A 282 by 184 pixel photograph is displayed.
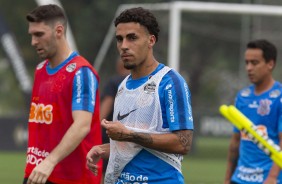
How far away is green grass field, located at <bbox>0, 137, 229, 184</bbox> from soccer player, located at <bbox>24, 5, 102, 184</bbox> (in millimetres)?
8836

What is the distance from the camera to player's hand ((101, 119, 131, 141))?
18.4 feet

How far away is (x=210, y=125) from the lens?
24938 millimetres

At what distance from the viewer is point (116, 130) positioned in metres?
5.61

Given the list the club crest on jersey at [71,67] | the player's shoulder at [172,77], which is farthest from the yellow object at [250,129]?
the club crest on jersey at [71,67]

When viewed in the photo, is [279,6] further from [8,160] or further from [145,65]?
[145,65]

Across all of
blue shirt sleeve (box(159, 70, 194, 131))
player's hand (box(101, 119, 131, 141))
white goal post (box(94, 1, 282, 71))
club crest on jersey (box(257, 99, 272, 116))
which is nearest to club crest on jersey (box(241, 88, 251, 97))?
club crest on jersey (box(257, 99, 272, 116))

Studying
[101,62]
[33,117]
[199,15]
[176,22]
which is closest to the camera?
[33,117]

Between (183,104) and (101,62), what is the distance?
52.5 ft

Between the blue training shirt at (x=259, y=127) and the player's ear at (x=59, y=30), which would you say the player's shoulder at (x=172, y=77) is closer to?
the player's ear at (x=59, y=30)

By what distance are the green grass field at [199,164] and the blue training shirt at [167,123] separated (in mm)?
10182

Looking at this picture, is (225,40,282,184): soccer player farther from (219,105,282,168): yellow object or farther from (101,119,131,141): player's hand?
(219,105,282,168): yellow object

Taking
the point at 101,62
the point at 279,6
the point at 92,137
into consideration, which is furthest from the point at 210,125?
the point at 92,137

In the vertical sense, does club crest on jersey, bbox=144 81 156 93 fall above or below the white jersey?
above

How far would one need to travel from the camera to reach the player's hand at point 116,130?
18.4ft
